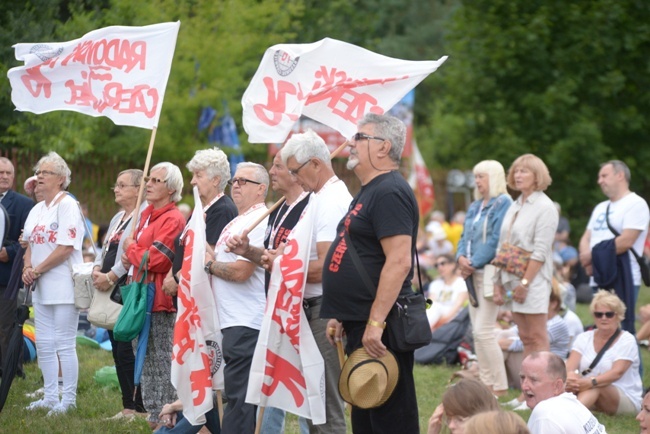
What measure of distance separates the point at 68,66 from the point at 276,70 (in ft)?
6.69

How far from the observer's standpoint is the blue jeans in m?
7.03

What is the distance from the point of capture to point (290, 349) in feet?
20.3

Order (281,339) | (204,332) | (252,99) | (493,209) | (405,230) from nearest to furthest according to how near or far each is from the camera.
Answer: (405,230) → (281,339) → (204,332) → (252,99) → (493,209)

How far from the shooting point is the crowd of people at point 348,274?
5.68 m

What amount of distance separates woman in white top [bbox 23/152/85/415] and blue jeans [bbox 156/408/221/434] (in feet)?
5.79

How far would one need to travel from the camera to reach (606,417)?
897 cm

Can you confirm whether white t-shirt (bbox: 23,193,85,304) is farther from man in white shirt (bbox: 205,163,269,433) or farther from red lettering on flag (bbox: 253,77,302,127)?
red lettering on flag (bbox: 253,77,302,127)

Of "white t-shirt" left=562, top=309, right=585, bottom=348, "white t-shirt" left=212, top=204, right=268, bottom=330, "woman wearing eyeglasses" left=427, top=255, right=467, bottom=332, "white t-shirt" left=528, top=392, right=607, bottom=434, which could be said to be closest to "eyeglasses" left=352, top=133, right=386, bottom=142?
"white t-shirt" left=212, top=204, right=268, bottom=330

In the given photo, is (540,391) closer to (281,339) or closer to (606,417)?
(281,339)

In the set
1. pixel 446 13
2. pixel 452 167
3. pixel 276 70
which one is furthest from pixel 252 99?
pixel 446 13

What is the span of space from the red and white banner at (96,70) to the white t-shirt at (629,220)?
15.2ft

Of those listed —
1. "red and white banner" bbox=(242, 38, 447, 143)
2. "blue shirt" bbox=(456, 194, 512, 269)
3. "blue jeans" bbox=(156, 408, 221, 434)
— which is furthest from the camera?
"blue shirt" bbox=(456, 194, 512, 269)

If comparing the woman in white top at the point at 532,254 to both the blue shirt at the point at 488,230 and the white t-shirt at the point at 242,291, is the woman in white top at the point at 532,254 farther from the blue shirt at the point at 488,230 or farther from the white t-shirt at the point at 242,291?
the white t-shirt at the point at 242,291

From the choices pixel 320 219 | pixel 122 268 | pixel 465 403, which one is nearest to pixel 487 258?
pixel 122 268
